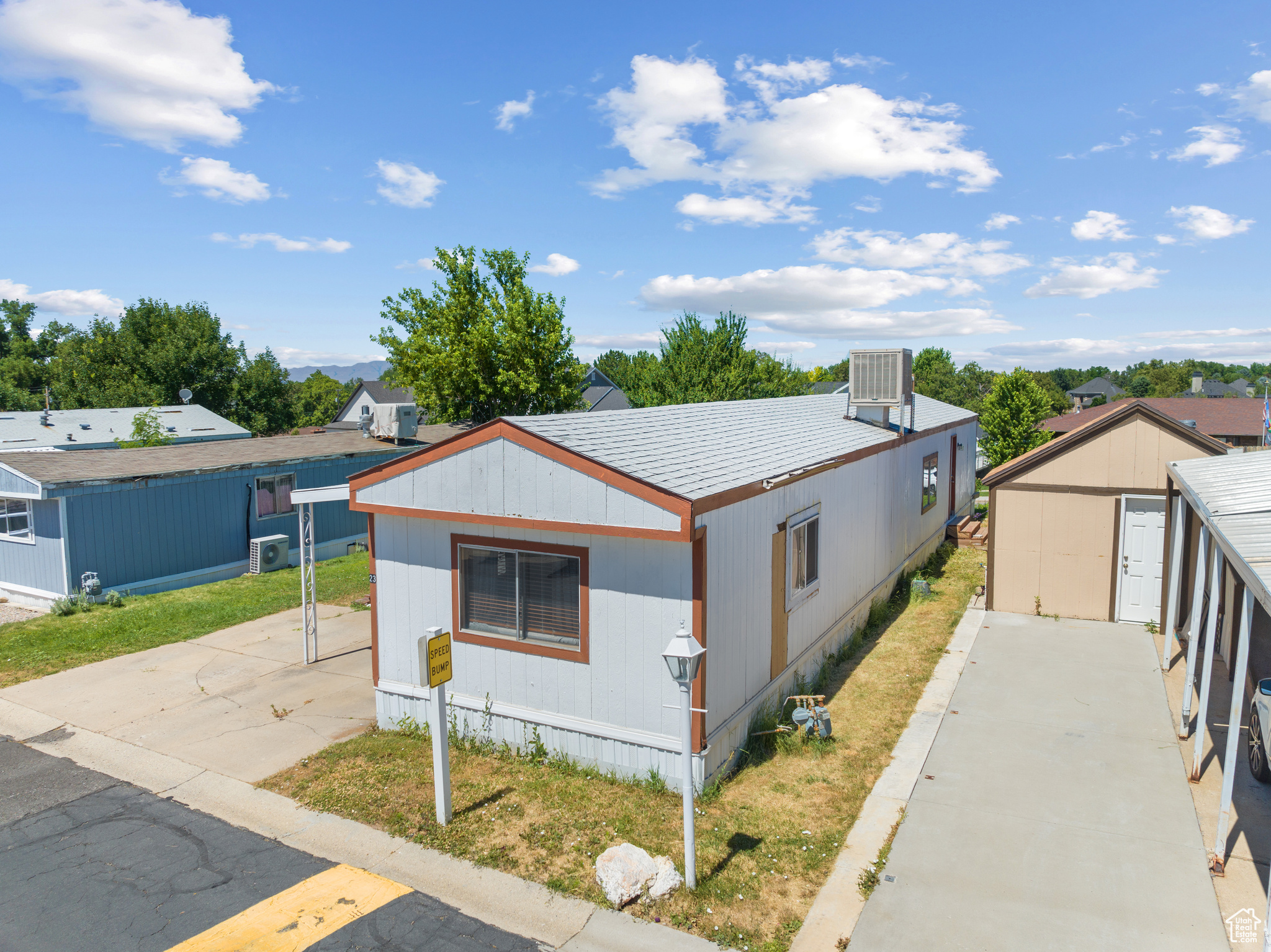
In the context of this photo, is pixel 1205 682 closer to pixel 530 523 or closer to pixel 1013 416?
pixel 530 523

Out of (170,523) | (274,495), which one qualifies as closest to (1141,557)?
(274,495)

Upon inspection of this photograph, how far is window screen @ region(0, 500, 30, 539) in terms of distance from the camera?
15.1 meters

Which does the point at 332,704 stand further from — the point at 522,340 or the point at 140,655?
the point at 522,340

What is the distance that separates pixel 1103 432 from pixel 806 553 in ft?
19.6

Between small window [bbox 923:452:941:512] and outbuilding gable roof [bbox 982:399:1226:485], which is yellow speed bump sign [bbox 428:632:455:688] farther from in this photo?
small window [bbox 923:452:941:512]

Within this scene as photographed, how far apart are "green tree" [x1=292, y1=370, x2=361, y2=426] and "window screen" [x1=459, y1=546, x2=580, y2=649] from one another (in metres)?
40.1

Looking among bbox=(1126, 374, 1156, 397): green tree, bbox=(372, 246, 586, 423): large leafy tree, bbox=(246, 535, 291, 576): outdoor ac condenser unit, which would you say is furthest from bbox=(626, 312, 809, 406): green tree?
bbox=(1126, 374, 1156, 397): green tree

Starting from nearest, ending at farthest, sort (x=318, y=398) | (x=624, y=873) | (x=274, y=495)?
(x=624, y=873)
(x=274, y=495)
(x=318, y=398)

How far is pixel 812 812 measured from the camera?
6777mm

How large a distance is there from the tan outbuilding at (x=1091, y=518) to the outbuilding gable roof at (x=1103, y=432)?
18 mm

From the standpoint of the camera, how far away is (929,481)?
17469mm

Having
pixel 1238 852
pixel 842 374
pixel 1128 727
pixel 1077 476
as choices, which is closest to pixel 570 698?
pixel 1238 852

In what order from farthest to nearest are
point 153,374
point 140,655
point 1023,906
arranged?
point 153,374, point 140,655, point 1023,906

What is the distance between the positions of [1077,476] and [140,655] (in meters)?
15.2
